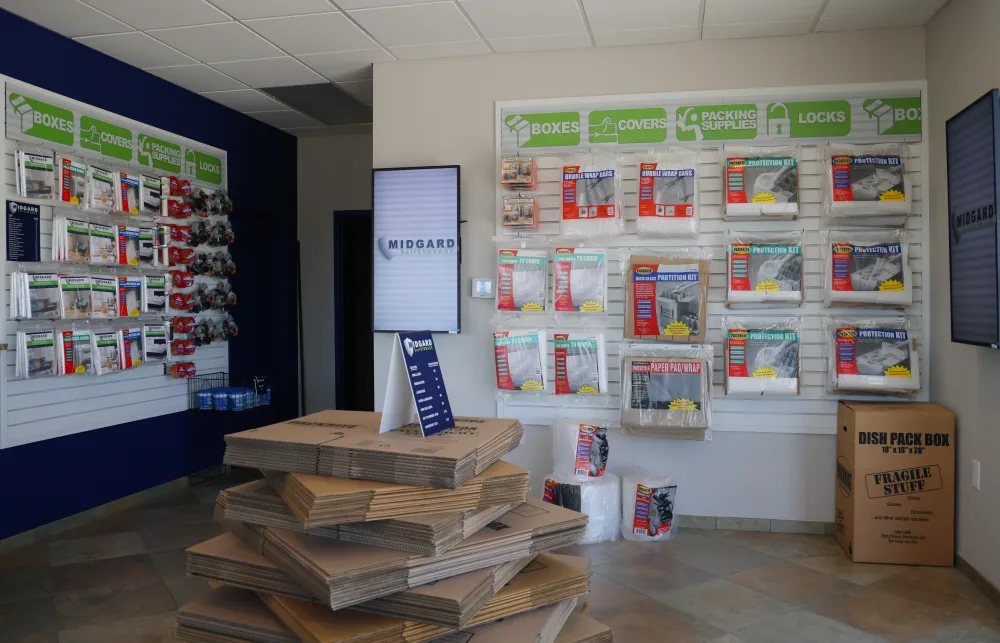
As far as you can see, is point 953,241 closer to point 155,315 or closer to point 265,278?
point 155,315

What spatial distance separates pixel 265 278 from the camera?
691 cm

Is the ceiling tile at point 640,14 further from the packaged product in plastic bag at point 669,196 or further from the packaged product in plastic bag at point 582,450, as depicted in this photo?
the packaged product in plastic bag at point 582,450

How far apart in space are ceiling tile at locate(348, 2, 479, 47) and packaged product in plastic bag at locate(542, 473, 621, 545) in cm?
266

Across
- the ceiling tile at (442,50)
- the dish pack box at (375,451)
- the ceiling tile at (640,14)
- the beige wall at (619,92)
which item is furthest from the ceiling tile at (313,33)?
the dish pack box at (375,451)

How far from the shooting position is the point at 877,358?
419cm

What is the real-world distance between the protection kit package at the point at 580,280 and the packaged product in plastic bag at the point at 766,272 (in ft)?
2.40

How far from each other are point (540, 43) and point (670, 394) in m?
2.25

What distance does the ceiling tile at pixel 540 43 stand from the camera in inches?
176

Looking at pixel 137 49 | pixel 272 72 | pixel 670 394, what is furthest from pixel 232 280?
pixel 670 394

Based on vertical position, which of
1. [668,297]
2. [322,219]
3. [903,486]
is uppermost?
[322,219]

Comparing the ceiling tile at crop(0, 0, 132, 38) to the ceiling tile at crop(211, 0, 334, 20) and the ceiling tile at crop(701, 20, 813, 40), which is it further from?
the ceiling tile at crop(701, 20, 813, 40)

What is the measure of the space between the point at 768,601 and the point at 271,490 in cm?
240

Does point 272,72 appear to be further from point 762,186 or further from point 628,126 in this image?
point 762,186

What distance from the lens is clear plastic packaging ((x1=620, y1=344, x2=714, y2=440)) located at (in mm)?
4336
